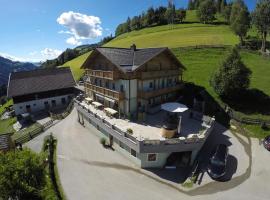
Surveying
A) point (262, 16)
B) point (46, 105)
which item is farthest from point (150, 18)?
point (46, 105)

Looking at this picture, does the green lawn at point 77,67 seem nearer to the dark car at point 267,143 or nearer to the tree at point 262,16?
the tree at point 262,16

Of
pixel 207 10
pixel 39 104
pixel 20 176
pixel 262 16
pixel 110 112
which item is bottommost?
pixel 39 104

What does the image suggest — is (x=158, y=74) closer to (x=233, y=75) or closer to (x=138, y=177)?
(x=233, y=75)

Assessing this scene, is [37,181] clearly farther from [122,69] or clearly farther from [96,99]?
[96,99]

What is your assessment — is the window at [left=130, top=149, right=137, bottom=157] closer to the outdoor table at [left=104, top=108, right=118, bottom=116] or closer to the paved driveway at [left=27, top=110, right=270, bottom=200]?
the paved driveway at [left=27, top=110, right=270, bottom=200]

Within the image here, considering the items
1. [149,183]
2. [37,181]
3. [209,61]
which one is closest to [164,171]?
[149,183]

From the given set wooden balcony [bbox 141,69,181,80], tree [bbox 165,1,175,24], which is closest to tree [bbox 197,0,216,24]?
tree [bbox 165,1,175,24]
